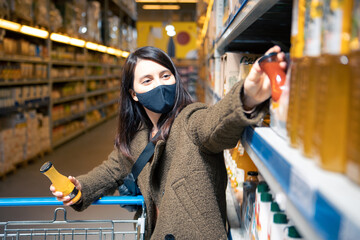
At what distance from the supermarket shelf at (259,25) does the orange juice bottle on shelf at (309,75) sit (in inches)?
12.6

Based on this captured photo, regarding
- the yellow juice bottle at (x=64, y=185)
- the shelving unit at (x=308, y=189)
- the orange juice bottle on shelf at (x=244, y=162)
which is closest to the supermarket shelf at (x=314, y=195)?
the shelving unit at (x=308, y=189)

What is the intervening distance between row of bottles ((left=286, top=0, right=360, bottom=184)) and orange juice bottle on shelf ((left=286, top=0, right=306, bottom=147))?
0.06 feet

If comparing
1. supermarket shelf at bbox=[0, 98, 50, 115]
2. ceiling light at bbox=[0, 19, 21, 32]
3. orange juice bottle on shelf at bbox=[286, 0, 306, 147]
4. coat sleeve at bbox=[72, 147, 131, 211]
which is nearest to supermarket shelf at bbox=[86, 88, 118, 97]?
supermarket shelf at bbox=[0, 98, 50, 115]

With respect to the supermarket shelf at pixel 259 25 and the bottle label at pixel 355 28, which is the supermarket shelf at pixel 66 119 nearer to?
the supermarket shelf at pixel 259 25

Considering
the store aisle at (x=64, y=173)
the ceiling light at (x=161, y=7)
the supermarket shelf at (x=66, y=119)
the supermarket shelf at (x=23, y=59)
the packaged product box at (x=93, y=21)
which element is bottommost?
the store aisle at (x=64, y=173)

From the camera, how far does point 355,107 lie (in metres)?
0.47

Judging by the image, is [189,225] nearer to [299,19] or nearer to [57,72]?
[299,19]

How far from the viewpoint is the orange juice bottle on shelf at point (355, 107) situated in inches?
18.3

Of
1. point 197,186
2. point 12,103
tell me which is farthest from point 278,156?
point 12,103

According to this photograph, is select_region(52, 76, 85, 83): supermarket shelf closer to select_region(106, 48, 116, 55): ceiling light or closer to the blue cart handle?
select_region(106, 48, 116, 55): ceiling light

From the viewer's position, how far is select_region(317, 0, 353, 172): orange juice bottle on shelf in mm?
514

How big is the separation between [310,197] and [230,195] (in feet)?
5.38

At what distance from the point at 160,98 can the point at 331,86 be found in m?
1.10

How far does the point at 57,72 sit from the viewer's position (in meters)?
6.97
